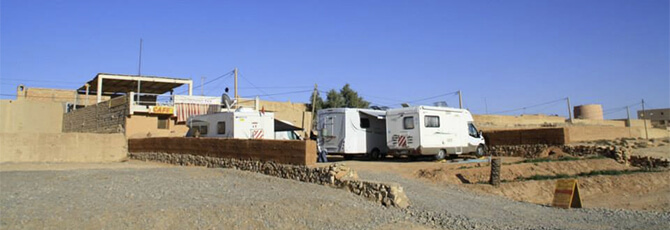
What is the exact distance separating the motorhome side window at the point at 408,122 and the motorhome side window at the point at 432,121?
53cm

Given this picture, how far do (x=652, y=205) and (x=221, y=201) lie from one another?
1312 centimetres

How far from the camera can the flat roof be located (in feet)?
104

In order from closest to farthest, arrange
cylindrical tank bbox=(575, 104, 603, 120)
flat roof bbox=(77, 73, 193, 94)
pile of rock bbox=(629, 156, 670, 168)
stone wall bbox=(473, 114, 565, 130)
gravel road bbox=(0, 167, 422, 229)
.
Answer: gravel road bbox=(0, 167, 422, 229) < pile of rock bbox=(629, 156, 670, 168) < flat roof bbox=(77, 73, 193, 94) < stone wall bbox=(473, 114, 565, 130) < cylindrical tank bbox=(575, 104, 603, 120)

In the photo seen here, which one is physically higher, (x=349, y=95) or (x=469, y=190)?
(x=349, y=95)

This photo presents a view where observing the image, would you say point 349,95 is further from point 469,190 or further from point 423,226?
point 423,226

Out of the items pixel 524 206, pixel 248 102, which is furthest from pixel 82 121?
pixel 524 206

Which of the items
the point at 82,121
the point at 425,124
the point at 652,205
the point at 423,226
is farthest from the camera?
the point at 82,121

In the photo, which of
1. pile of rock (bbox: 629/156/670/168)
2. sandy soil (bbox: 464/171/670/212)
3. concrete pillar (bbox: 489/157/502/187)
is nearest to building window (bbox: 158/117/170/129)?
sandy soil (bbox: 464/171/670/212)

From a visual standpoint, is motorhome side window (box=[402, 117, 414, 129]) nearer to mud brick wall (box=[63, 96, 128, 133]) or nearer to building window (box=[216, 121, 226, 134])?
building window (box=[216, 121, 226, 134])

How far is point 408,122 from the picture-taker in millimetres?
18078

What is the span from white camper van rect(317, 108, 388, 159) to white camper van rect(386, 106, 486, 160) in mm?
919

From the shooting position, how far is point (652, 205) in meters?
14.5

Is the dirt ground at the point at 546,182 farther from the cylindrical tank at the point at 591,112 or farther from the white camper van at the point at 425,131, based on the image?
the cylindrical tank at the point at 591,112

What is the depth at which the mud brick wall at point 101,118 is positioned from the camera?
92.1 feet
